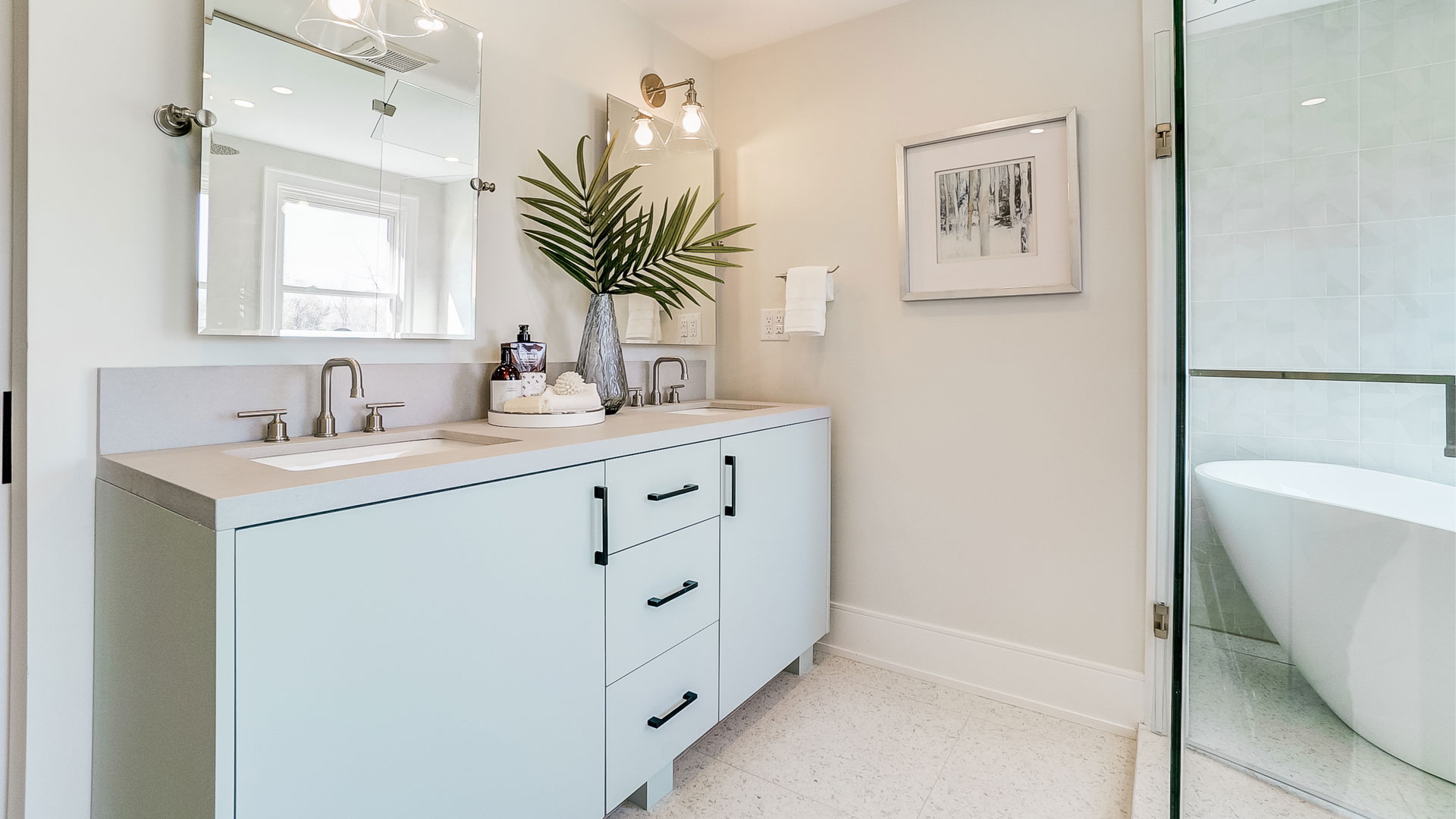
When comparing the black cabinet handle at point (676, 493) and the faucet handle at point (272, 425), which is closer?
the faucet handle at point (272, 425)

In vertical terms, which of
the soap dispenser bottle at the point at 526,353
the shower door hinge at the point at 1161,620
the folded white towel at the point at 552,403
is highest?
the soap dispenser bottle at the point at 526,353

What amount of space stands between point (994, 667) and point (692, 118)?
195cm

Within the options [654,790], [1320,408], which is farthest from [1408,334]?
[654,790]

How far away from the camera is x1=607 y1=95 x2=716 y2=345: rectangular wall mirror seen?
2164mm

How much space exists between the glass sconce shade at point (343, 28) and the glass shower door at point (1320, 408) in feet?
4.65

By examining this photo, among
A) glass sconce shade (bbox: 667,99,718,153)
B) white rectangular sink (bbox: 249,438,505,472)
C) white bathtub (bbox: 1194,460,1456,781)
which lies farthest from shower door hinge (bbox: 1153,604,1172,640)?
glass sconce shade (bbox: 667,99,718,153)

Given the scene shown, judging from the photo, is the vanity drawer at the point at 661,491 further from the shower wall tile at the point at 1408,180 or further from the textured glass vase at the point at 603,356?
the shower wall tile at the point at 1408,180

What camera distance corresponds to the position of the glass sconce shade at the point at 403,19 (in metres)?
1.34

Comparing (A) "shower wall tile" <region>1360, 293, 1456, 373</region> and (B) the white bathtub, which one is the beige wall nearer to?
(B) the white bathtub

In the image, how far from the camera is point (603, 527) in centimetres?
132

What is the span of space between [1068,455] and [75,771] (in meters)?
2.30

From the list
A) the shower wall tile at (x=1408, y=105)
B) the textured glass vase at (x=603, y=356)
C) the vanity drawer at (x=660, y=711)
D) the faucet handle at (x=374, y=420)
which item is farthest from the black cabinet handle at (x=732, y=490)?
the shower wall tile at (x=1408, y=105)

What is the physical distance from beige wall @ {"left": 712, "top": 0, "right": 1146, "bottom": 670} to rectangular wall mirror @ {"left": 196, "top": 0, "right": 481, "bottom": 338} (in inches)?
44.9

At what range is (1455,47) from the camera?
672 millimetres
